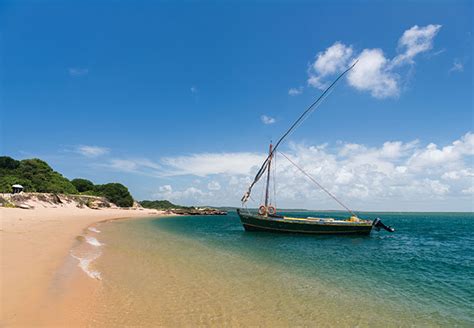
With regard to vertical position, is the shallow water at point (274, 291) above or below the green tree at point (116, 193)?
below

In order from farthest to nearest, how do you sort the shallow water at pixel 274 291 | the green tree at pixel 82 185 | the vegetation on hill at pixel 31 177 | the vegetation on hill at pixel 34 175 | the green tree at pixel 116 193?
the green tree at pixel 116 193 → the green tree at pixel 82 185 → the vegetation on hill at pixel 34 175 → the vegetation on hill at pixel 31 177 → the shallow water at pixel 274 291

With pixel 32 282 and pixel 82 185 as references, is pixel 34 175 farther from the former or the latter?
pixel 32 282

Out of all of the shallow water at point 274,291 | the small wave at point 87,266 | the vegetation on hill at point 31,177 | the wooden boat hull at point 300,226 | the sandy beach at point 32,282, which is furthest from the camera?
the vegetation on hill at point 31,177

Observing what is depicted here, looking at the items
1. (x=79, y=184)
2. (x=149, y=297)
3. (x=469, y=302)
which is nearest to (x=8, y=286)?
(x=149, y=297)

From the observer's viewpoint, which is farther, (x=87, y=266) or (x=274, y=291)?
(x=87, y=266)

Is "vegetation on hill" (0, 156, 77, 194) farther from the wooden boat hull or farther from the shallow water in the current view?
the shallow water

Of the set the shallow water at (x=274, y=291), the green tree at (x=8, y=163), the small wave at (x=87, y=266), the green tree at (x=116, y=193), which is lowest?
the shallow water at (x=274, y=291)

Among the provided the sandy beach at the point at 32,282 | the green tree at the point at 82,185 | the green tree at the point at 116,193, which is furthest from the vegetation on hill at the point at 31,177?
the sandy beach at the point at 32,282

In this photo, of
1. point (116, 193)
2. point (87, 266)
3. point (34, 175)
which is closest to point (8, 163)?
point (34, 175)

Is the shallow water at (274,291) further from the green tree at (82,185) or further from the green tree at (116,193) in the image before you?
the green tree at (82,185)

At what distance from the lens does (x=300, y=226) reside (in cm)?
3716

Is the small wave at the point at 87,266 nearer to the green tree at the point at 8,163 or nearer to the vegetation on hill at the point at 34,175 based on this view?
the vegetation on hill at the point at 34,175

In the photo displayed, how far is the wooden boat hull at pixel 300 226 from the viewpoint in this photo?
3716 centimetres

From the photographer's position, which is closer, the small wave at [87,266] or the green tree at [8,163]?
the small wave at [87,266]
